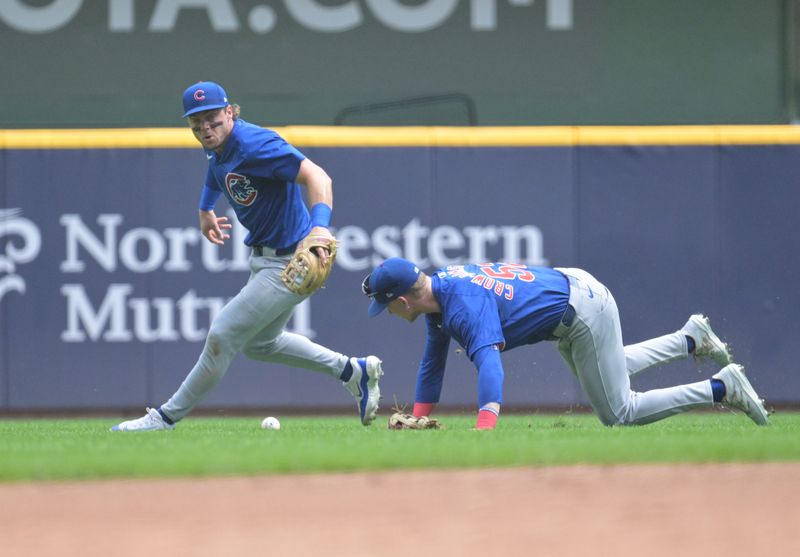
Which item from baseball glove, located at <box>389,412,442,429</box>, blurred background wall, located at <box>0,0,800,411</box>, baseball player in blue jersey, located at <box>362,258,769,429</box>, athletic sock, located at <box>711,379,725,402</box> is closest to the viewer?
baseball player in blue jersey, located at <box>362,258,769,429</box>

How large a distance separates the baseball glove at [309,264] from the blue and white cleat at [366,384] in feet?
2.45

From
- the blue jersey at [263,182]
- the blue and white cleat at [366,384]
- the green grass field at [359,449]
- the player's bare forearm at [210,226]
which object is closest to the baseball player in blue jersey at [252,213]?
the blue jersey at [263,182]

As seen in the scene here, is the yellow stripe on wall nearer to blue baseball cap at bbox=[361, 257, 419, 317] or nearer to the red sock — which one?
blue baseball cap at bbox=[361, 257, 419, 317]

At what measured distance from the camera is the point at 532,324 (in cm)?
625

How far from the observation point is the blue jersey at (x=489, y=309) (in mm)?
6008

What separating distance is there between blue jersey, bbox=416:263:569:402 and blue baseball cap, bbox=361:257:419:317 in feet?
0.45

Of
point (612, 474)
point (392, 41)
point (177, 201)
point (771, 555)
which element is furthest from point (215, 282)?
point (771, 555)

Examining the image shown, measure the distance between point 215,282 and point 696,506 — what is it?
18.8 feet

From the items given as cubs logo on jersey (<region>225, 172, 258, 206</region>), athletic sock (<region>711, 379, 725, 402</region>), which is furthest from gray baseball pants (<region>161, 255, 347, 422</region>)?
athletic sock (<region>711, 379, 725, 402</region>)

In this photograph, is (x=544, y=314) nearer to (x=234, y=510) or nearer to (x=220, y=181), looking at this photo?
(x=220, y=181)

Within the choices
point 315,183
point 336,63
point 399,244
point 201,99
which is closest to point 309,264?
point 315,183

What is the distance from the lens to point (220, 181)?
6.48 meters

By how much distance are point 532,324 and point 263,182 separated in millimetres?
1416

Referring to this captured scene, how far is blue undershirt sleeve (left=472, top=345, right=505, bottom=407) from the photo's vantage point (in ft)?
19.0
